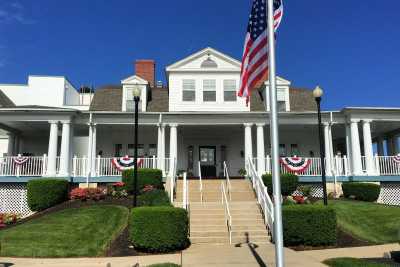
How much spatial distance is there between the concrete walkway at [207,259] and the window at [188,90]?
504 inches

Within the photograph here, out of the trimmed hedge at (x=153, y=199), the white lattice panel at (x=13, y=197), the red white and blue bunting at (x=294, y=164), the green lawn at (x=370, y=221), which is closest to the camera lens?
the green lawn at (x=370, y=221)

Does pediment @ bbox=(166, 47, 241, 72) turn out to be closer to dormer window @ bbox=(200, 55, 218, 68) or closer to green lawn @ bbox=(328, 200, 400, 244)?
dormer window @ bbox=(200, 55, 218, 68)

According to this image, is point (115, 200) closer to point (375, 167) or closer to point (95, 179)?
point (95, 179)

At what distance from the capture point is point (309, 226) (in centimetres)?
1138

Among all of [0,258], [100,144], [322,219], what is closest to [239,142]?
[100,144]

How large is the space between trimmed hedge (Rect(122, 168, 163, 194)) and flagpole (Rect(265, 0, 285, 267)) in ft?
36.5

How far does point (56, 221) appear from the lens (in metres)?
13.2

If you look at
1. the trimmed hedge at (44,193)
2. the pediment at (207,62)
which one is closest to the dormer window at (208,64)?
the pediment at (207,62)

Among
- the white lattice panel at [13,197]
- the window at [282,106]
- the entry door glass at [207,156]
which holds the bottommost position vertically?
the white lattice panel at [13,197]

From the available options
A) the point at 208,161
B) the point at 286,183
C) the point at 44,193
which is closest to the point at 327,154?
the point at 286,183

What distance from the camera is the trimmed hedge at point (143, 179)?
1722 centimetres

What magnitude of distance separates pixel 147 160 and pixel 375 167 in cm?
1182

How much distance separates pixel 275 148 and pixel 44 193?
42.2 ft

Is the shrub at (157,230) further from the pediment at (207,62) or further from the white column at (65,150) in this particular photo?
the pediment at (207,62)
